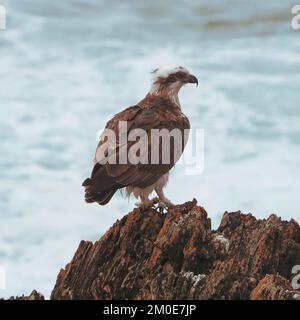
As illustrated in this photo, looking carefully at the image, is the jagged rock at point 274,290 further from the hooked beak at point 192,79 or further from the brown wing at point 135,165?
the hooked beak at point 192,79

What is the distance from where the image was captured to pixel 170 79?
23.1m

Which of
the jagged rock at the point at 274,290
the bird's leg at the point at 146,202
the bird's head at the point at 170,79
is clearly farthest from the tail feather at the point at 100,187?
the jagged rock at the point at 274,290

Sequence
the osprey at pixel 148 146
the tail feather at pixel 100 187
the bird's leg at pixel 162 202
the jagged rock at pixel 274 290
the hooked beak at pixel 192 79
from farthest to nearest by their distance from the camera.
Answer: the hooked beak at pixel 192 79 < the bird's leg at pixel 162 202 < the osprey at pixel 148 146 < the tail feather at pixel 100 187 < the jagged rock at pixel 274 290

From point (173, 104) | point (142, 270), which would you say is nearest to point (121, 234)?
point (142, 270)

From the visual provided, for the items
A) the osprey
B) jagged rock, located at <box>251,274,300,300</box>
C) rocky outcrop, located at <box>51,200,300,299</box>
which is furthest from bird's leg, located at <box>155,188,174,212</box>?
jagged rock, located at <box>251,274,300,300</box>

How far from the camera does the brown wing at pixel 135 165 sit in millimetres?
20391

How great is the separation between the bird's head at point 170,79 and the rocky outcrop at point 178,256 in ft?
12.4

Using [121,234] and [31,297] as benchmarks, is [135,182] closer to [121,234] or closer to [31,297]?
[121,234]

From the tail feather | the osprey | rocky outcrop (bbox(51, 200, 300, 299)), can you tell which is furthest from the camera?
the osprey

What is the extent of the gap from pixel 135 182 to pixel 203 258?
7.35ft

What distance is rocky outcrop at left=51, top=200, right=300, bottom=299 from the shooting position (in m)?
19.1

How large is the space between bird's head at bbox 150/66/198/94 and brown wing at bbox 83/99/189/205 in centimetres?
45

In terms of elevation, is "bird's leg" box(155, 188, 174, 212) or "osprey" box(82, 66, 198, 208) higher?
"osprey" box(82, 66, 198, 208)

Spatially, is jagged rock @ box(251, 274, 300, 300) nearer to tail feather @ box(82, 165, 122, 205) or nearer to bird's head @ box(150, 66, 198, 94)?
tail feather @ box(82, 165, 122, 205)
